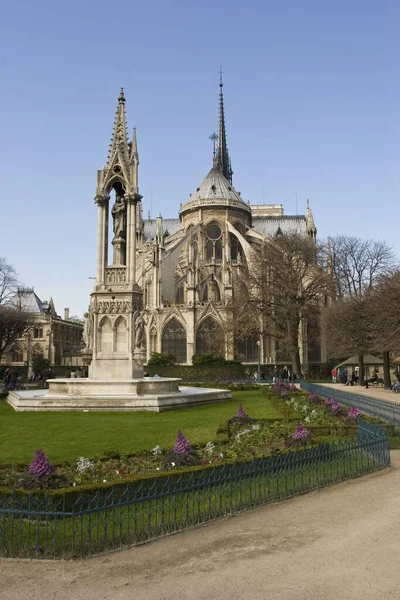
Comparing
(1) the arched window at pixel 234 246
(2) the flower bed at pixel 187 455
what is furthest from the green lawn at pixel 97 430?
(1) the arched window at pixel 234 246

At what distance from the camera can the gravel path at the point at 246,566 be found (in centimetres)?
488

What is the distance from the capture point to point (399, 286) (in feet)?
86.8

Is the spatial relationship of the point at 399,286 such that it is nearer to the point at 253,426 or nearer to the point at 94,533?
the point at 253,426

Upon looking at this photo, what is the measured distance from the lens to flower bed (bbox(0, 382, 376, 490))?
7.31 m

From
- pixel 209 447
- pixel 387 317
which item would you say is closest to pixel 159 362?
pixel 387 317

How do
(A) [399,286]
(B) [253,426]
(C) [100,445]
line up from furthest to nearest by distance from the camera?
1. (A) [399,286]
2. (B) [253,426]
3. (C) [100,445]

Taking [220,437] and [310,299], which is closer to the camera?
[220,437]

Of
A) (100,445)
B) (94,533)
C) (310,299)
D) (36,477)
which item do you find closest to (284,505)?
(94,533)

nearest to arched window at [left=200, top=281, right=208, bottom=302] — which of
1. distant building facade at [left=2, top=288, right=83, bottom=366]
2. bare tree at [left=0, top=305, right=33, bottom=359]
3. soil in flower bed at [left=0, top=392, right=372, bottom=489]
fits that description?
bare tree at [left=0, top=305, right=33, bottom=359]

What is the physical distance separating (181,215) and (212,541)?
67.5m

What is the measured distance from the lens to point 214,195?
6925cm

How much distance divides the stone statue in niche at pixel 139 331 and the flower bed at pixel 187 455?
673cm

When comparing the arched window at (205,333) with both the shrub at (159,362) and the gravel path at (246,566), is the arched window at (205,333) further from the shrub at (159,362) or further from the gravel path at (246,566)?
the gravel path at (246,566)

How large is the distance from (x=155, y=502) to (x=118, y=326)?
1380 centimetres
